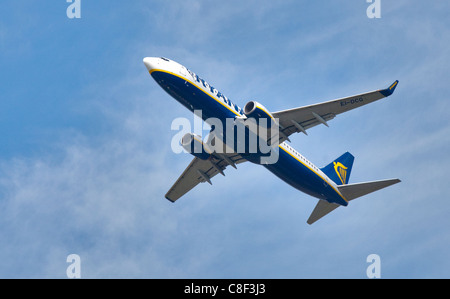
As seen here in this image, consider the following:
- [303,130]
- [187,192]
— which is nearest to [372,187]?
[303,130]

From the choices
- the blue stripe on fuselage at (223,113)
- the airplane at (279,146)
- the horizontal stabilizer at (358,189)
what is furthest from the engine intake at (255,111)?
the horizontal stabilizer at (358,189)

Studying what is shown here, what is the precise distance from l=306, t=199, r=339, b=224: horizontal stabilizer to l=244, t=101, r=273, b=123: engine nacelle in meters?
16.8

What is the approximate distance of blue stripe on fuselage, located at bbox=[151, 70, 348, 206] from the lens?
51.7m

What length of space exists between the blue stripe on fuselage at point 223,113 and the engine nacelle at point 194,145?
20.4 feet

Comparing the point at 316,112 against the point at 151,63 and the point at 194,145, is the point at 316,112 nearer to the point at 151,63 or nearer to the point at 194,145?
the point at 194,145

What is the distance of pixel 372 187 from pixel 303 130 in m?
11.6

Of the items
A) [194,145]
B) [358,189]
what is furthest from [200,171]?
[358,189]

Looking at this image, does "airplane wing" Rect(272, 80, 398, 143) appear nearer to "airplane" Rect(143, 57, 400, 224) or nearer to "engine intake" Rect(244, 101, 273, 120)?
"airplane" Rect(143, 57, 400, 224)

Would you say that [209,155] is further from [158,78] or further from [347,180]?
[347,180]

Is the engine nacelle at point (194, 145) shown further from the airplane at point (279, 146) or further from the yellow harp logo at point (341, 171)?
the yellow harp logo at point (341, 171)

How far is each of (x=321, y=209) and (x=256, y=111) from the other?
18.8m

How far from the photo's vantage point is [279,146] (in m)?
57.1

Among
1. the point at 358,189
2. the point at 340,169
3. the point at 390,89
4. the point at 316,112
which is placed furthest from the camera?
the point at 340,169
